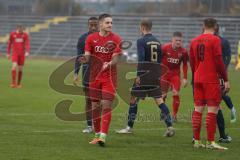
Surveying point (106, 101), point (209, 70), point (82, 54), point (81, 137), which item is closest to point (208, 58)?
A: point (209, 70)

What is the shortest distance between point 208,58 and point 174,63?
450 cm

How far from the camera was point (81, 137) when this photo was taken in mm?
11680

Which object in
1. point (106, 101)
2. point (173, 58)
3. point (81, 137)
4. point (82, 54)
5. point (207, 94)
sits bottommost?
point (81, 137)

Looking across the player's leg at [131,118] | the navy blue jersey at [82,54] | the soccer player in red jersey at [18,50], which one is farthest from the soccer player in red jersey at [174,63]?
the soccer player in red jersey at [18,50]

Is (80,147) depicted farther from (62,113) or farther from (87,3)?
(87,3)

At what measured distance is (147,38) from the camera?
12.4m

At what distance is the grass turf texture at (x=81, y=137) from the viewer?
9836 millimetres

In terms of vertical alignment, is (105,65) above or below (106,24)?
below

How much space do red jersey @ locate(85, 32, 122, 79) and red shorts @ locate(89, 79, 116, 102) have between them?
0.10 metres

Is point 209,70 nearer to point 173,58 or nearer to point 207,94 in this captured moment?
point 207,94

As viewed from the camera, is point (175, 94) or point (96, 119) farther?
point (175, 94)

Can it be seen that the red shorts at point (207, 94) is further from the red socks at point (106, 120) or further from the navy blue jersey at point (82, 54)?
the navy blue jersey at point (82, 54)

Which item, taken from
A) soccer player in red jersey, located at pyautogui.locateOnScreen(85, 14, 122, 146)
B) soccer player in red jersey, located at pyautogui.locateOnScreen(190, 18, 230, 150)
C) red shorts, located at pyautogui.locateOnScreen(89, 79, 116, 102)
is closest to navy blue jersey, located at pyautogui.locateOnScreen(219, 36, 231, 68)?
soccer player in red jersey, located at pyautogui.locateOnScreen(190, 18, 230, 150)

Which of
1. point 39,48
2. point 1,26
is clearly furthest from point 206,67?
point 1,26
